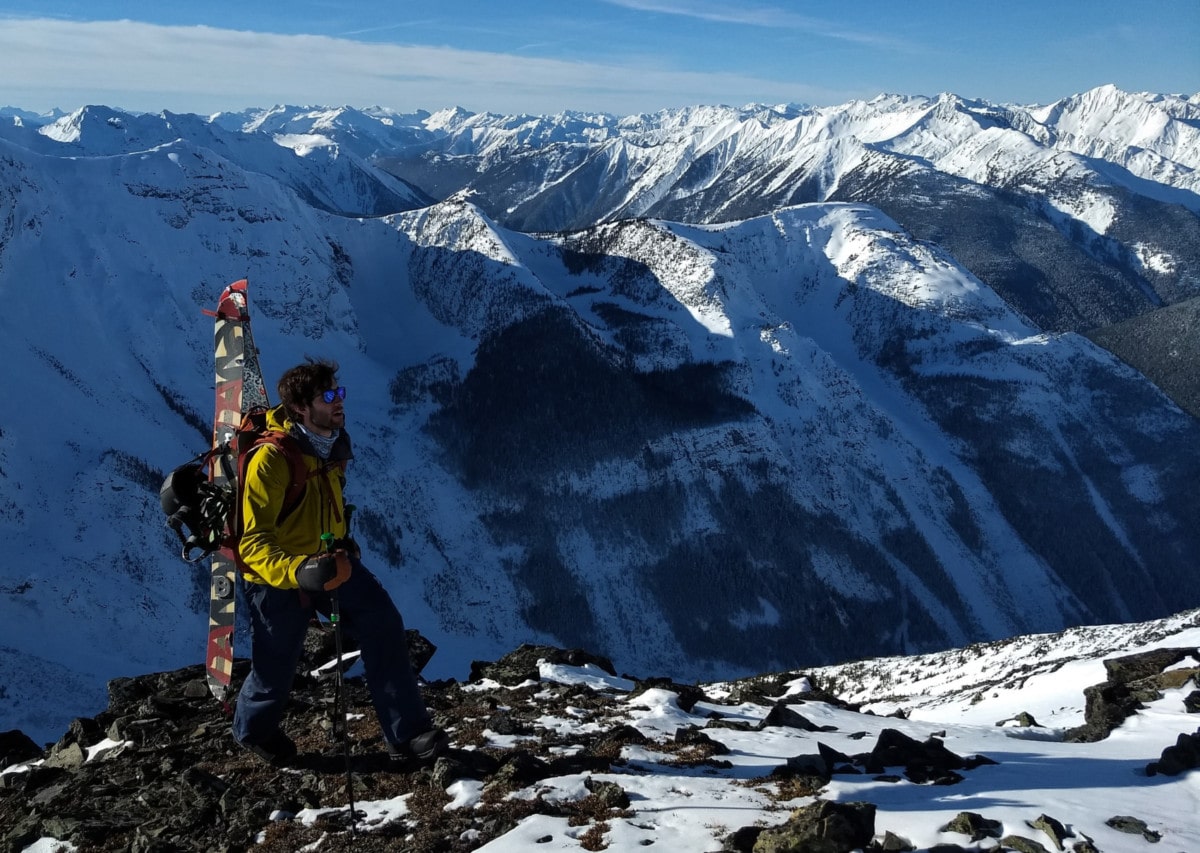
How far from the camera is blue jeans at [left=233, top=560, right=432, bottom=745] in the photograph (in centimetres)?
1085

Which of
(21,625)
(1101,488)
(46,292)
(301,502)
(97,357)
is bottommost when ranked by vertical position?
(1101,488)

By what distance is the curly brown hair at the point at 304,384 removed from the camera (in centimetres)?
1005

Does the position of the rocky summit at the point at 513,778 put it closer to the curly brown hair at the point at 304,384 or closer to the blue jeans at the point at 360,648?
the blue jeans at the point at 360,648

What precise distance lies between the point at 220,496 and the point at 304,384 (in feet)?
7.32

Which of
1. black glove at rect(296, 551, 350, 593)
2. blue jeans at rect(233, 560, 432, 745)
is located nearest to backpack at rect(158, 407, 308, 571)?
blue jeans at rect(233, 560, 432, 745)

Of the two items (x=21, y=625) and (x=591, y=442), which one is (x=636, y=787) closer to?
→ (x=21, y=625)

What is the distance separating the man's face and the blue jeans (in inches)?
74.9

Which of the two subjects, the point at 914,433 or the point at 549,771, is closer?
the point at 549,771

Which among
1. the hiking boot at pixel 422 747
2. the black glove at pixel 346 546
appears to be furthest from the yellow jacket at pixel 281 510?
the hiking boot at pixel 422 747

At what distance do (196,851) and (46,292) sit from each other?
341 feet

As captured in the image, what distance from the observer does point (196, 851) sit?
1016 centimetres

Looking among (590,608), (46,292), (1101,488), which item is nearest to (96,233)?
(46,292)

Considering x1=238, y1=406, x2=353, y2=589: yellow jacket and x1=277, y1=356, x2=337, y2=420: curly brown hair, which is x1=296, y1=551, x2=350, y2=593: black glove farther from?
x1=277, y1=356, x2=337, y2=420: curly brown hair

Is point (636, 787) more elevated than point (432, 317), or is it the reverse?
point (432, 317)
